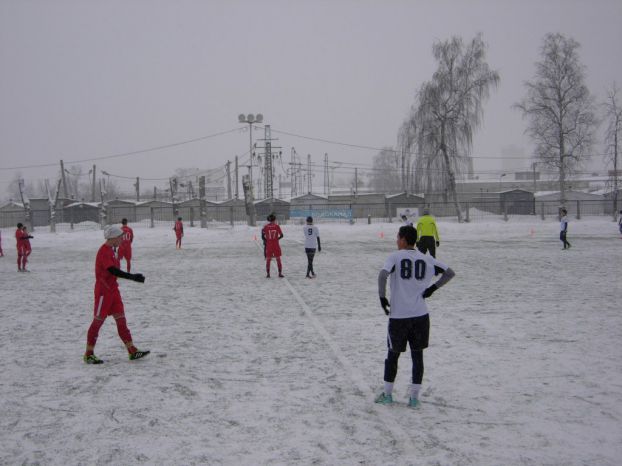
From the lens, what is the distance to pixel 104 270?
243 inches

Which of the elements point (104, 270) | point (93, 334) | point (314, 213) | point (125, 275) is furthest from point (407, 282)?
point (314, 213)

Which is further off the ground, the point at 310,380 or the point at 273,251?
the point at 273,251

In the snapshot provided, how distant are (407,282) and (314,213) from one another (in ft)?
132

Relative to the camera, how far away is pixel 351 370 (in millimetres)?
5777

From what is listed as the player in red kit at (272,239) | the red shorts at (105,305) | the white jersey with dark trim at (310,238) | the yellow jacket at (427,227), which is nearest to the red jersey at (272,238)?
the player in red kit at (272,239)

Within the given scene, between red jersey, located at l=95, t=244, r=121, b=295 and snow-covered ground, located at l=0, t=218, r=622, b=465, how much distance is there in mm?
975

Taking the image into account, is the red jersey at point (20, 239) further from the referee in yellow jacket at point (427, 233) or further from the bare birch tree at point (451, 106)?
the bare birch tree at point (451, 106)

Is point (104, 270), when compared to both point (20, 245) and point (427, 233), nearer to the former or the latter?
point (427, 233)

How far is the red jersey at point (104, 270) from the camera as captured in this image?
616cm

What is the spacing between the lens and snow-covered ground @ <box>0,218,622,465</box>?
390 cm

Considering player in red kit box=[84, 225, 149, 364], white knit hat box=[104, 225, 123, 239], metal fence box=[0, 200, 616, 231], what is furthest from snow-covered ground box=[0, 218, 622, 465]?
metal fence box=[0, 200, 616, 231]

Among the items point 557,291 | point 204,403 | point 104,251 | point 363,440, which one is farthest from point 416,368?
point 557,291

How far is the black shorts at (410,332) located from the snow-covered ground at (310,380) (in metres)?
0.58

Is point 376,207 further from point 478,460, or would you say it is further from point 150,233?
point 478,460
